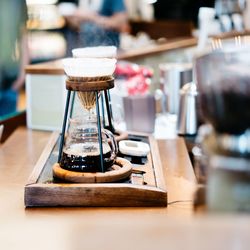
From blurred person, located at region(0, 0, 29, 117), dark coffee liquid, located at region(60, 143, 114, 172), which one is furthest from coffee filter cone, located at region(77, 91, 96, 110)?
blurred person, located at region(0, 0, 29, 117)

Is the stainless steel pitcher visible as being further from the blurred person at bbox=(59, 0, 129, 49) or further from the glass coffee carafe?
the blurred person at bbox=(59, 0, 129, 49)

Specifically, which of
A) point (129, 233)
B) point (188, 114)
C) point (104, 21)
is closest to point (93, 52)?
point (188, 114)

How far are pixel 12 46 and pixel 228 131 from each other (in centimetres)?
268

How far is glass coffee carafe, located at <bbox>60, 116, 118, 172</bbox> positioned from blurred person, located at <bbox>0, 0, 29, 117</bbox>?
5.46 ft

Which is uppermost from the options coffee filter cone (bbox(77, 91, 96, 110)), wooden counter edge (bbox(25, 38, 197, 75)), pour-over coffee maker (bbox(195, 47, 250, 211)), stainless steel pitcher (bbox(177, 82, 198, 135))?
pour-over coffee maker (bbox(195, 47, 250, 211))

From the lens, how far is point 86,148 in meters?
1.50

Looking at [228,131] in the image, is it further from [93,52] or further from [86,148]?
[93,52]

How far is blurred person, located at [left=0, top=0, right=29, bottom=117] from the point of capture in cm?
321

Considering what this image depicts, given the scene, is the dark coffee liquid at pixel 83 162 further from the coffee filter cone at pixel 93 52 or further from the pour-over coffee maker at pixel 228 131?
the pour-over coffee maker at pixel 228 131

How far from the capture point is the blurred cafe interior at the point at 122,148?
642mm

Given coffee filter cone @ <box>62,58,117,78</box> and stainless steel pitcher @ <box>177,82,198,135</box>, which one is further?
stainless steel pitcher @ <box>177,82,198,135</box>

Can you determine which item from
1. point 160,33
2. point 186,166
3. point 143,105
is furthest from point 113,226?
point 160,33

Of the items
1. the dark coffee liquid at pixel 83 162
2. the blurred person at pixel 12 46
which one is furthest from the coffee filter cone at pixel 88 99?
the blurred person at pixel 12 46

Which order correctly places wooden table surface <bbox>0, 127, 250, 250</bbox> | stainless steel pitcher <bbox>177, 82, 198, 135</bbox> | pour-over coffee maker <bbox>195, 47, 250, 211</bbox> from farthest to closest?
stainless steel pitcher <bbox>177, 82, 198, 135</bbox> → pour-over coffee maker <bbox>195, 47, 250, 211</bbox> → wooden table surface <bbox>0, 127, 250, 250</bbox>
